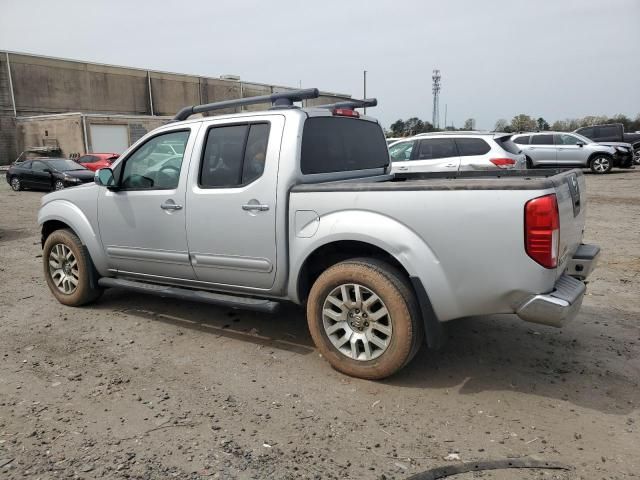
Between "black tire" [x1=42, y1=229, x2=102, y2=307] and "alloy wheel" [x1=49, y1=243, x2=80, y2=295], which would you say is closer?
"black tire" [x1=42, y1=229, x2=102, y2=307]

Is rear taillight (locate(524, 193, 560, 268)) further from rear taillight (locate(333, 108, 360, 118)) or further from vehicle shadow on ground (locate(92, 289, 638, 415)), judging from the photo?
rear taillight (locate(333, 108, 360, 118))

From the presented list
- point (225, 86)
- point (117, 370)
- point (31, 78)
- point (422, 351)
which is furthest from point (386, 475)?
point (225, 86)

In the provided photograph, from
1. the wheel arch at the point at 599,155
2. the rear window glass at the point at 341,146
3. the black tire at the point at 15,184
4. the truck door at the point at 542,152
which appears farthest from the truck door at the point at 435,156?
the black tire at the point at 15,184

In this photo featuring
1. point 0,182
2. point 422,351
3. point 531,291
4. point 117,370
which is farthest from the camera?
point 0,182

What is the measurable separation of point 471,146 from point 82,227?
7.89 meters

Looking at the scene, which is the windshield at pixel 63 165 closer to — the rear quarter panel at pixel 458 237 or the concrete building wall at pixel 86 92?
the concrete building wall at pixel 86 92

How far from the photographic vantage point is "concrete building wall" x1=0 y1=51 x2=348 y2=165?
39428mm

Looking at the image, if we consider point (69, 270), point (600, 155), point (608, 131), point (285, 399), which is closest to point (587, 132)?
point (608, 131)

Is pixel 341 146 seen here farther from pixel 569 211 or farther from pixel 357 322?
pixel 569 211

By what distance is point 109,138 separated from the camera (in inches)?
1438

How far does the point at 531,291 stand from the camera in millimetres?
3006

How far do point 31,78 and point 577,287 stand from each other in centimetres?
4709

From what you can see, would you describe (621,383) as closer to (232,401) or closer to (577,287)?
(577,287)

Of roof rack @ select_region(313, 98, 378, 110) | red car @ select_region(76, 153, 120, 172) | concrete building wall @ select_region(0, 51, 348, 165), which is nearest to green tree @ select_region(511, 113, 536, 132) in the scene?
concrete building wall @ select_region(0, 51, 348, 165)
